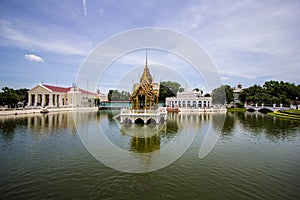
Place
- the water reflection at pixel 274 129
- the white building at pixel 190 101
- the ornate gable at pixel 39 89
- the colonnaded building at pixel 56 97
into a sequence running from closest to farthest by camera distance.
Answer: the water reflection at pixel 274 129 < the ornate gable at pixel 39 89 < the colonnaded building at pixel 56 97 < the white building at pixel 190 101

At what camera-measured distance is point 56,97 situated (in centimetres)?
5641

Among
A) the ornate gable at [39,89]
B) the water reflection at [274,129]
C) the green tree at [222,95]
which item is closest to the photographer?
the water reflection at [274,129]

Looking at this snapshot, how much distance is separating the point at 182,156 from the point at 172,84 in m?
80.5

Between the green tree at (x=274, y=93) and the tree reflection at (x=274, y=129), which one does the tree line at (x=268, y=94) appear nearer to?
the green tree at (x=274, y=93)

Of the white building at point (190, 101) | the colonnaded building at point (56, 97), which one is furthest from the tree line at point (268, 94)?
the colonnaded building at point (56, 97)

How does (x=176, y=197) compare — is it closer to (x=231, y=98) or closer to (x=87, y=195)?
(x=87, y=195)

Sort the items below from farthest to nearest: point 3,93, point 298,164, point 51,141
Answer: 1. point 3,93
2. point 51,141
3. point 298,164

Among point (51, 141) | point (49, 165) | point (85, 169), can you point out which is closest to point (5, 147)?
point (51, 141)

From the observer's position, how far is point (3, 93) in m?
44.1

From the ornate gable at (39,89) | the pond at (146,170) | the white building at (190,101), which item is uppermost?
the ornate gable at (39,89)

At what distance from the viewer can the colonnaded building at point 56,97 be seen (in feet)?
173

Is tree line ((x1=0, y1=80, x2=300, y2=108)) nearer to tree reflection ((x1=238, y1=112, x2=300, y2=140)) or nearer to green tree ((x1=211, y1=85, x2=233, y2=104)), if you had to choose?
green tree ((x1=211, y1=85, x2=233, y2=104))

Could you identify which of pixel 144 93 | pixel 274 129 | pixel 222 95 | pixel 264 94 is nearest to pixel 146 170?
pixel 144 93

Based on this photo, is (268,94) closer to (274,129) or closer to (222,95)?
(222,95)
